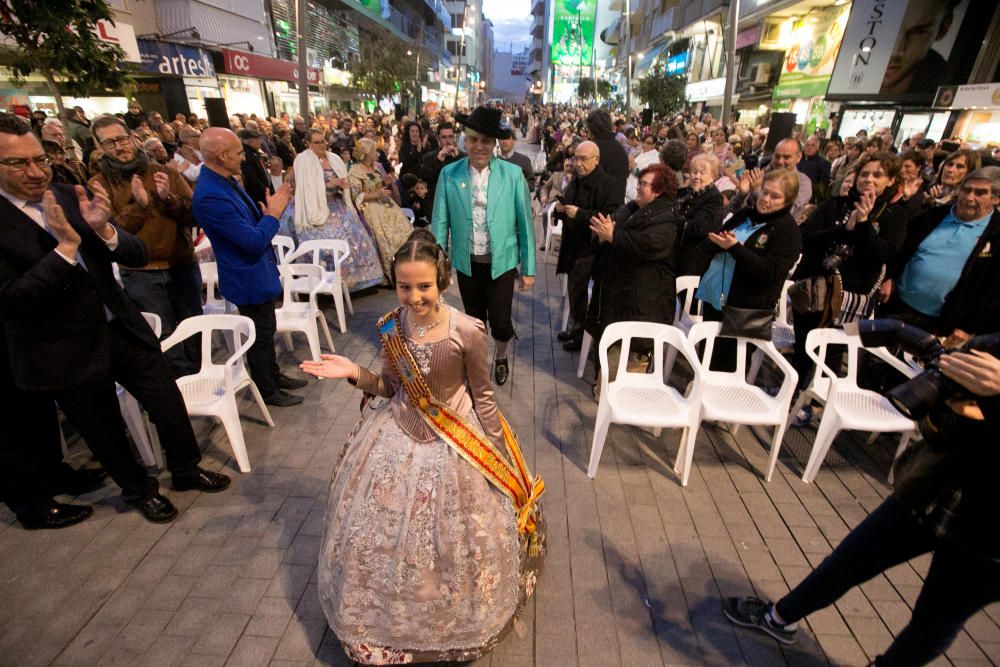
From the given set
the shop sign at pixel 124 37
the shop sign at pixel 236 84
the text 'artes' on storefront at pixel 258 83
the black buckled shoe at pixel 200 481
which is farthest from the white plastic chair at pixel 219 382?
the shop sign at pixel 236 84

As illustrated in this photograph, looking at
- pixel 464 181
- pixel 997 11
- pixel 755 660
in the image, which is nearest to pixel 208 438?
pixel 464 181

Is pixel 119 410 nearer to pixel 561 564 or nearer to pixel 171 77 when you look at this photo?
pixel 561 564

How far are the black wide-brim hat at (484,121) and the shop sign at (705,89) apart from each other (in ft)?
79.1

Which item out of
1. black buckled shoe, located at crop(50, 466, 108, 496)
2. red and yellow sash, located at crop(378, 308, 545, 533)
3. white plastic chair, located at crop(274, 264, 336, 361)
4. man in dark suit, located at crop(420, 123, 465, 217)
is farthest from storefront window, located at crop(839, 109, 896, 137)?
black buckled shoe, located at crop(50, 466, 108, 496)

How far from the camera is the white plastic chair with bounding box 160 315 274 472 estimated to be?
3.20 meters

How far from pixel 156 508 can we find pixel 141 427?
65 centimetres

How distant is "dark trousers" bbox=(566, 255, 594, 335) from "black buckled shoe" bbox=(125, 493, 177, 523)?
3.42 meters

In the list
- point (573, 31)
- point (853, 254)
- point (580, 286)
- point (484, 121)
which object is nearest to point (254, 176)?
point (484, 121)

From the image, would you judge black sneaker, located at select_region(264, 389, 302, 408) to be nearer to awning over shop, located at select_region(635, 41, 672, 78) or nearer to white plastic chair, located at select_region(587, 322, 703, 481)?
white plastic chair, located at select_region(587, 322, 703, 481)

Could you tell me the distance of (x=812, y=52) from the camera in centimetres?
1855

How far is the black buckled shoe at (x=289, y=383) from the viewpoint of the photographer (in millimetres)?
4270

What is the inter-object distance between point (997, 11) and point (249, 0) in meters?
24.3

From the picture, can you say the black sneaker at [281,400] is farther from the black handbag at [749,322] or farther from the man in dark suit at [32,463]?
the black handbag at [749,322]

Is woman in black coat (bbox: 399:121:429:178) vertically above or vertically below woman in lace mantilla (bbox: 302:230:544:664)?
above
